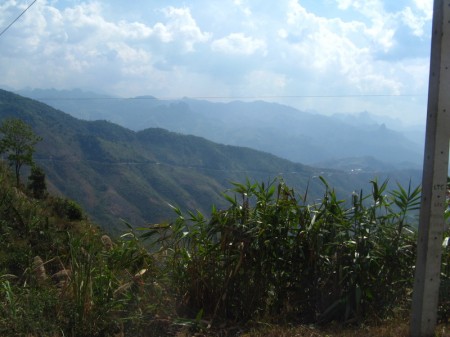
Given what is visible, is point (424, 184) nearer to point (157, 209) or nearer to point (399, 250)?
point (399, 250)

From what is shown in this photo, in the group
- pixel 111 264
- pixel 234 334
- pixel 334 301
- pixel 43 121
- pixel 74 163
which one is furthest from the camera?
pixel 43 121

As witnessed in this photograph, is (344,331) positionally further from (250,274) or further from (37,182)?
(37,182)

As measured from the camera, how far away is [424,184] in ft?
8.83

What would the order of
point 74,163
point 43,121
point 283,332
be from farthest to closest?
point 43,121, point 74,163, point 283,332

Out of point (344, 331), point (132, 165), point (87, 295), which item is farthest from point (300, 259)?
point (132, 165)

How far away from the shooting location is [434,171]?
2.65 metres

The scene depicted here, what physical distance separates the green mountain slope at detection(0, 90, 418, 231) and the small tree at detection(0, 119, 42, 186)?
27.4 metres

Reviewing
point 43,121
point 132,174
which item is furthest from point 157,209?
point 43,121

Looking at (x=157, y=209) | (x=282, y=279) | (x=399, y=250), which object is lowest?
(x=157, y=209)

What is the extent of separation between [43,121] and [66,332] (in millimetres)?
74115

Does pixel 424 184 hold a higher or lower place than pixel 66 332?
higher

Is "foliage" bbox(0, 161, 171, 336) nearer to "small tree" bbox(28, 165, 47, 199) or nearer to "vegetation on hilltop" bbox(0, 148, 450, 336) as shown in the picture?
"vegetation on hilltop" bbox(0, 148, 450, 336)

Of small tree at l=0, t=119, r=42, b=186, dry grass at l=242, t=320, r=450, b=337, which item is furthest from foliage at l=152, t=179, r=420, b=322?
small tree at l=0, t=119, r=42, b=186

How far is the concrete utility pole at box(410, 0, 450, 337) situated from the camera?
2605 mm
